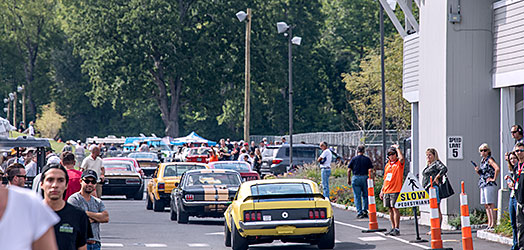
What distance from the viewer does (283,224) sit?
610 inches

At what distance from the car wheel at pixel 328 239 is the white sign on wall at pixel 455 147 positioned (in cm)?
517

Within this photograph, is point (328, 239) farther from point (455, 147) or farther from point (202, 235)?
point (455, 147)

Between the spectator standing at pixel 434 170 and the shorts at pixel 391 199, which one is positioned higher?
the spectator standing at pixel 434 170

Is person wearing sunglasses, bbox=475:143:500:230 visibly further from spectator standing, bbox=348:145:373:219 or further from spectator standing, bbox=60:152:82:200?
spectator standing, bbox=60:152:82:200

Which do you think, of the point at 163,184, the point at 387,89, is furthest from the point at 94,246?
the point at 387,89

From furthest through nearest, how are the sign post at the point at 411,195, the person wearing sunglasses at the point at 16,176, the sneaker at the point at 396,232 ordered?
the sneaker at the point at 396,232, the sign post at the point at 411,195, the person wearing sunglasses at the point at 16,176

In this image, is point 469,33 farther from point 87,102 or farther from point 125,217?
point 87,102

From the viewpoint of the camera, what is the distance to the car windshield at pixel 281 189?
16188 millimetres

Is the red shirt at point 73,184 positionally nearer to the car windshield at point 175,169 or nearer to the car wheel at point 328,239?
the car wheel at point 328,239

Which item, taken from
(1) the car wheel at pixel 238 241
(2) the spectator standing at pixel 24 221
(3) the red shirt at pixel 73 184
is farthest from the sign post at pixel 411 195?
(2) the spectator standing at pixel 24 221

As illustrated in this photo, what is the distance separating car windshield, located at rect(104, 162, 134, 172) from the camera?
30906 millimetres

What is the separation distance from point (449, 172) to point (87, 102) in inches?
3423

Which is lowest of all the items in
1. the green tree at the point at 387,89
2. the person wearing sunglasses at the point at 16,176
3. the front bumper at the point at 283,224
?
the front bumper at the point at 283,224

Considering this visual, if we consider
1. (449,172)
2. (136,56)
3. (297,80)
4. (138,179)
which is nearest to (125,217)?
(138,179)
